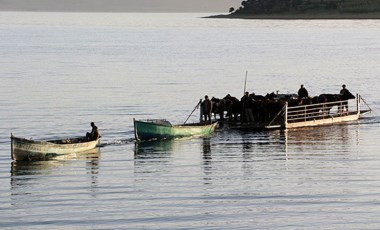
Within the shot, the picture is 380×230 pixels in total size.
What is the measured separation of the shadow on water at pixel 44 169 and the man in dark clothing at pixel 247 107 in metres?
12.4

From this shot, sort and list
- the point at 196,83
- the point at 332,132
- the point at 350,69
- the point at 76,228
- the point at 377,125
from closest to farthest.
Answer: the point at 76,228 < the point at 332,132 < the point at 377,125 < the point at 196,83 < the point at 350,69

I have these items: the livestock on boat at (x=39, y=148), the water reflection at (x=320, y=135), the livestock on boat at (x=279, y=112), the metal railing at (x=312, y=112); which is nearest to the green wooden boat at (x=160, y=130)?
the livestock on boat at (x=279, y=112)

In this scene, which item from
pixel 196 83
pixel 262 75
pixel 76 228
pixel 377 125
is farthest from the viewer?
pixel 262 75

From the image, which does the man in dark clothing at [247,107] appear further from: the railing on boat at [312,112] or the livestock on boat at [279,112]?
the railing on boat at [312,112]

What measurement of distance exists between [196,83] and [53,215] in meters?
80.0

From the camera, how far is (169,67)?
511 ft

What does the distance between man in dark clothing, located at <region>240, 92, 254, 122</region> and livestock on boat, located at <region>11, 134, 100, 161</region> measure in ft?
45.9

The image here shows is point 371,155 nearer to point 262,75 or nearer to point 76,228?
point 76,228

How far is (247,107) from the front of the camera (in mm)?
71000

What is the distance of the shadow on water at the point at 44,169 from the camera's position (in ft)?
166

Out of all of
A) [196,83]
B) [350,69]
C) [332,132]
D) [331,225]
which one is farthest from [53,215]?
[350,69]

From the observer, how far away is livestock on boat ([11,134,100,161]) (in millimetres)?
55781

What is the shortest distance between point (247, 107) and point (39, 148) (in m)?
18.0

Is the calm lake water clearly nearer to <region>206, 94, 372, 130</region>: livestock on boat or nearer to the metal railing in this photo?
<region>206, 94, 372, 130</region>: livestock on boat
